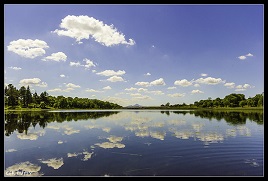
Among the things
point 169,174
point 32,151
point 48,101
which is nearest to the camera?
point 169,174

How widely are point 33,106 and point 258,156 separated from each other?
5814 inches

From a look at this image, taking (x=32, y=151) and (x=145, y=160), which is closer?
(x=145, y=160)

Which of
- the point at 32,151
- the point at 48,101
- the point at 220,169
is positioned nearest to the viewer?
the point at 220,169

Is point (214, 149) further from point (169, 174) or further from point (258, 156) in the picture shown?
point (169, 174)

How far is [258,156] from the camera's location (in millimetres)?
21438
